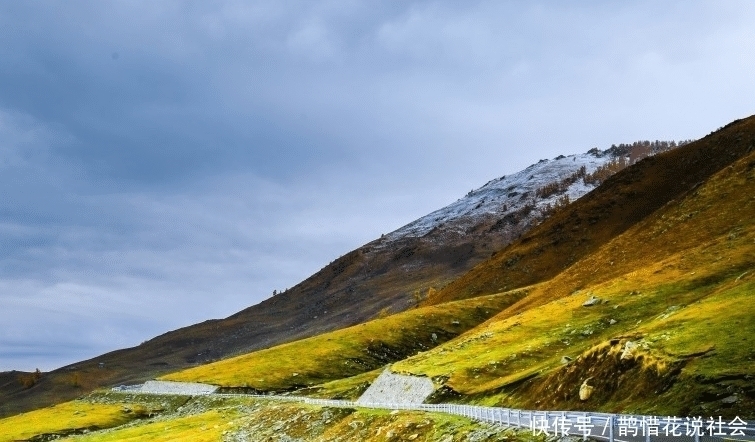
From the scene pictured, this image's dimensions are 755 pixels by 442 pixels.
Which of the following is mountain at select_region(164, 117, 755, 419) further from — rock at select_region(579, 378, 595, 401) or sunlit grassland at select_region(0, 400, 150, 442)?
sunlit grassland at select_region(0, 400, 150, 442)

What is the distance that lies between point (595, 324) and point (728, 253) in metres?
22.5

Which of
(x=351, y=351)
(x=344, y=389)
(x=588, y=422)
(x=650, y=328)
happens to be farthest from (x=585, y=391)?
(x=351, y=351)

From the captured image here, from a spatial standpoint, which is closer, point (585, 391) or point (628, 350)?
point (585, 391)

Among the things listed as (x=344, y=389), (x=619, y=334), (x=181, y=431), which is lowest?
(x=344, y=389)

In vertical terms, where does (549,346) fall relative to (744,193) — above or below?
below

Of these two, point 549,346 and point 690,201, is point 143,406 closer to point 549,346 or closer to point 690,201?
point 549,346

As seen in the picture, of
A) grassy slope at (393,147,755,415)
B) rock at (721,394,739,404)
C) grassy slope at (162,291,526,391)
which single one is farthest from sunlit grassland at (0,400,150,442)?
rock at (721,394,739,404)

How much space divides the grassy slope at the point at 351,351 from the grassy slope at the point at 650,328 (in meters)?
24.6

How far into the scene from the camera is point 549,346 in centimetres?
8138

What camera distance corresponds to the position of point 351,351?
154 metres

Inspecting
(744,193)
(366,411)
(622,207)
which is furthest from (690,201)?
(366,411)

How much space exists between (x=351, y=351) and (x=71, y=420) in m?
58.1

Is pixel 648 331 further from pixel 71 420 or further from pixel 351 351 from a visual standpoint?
pixel 71 420

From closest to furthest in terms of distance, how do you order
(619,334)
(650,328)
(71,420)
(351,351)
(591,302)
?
(650,328), (619,334), (591,302), (71,420), (351,351)
